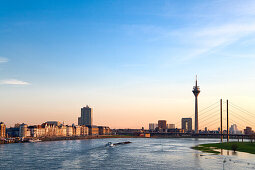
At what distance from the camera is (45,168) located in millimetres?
70250

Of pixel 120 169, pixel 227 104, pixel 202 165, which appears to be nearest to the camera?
pixel 120 169

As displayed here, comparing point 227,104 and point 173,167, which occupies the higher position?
point 227,104

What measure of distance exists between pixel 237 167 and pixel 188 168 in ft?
38.8

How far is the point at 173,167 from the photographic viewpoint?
72312mm

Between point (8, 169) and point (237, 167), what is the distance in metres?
54.1

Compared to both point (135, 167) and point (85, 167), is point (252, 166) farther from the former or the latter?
point (85, 167)

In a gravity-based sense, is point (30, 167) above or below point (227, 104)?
below

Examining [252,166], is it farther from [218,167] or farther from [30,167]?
[30,167]

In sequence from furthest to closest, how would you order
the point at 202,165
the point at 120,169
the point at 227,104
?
the point at 227,104 < the point at 202,165 < the point at 120,169

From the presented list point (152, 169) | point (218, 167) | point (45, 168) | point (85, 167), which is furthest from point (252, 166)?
point (45, 168)

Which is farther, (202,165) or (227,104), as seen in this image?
(227,104)

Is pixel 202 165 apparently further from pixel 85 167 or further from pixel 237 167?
pixel 85 167

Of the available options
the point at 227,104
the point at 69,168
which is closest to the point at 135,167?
the point at 69,168

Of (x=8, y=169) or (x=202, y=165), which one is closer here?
(x=8, y=169)
